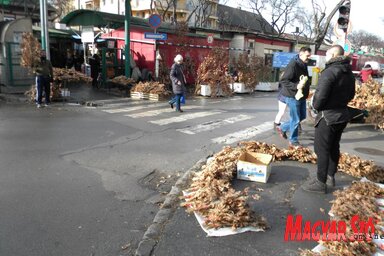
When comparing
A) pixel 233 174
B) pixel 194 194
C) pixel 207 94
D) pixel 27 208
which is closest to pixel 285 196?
pixel 233 174

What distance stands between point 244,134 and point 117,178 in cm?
414

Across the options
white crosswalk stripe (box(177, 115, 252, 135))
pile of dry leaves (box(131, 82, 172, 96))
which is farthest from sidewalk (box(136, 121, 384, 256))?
pile of dry leaves (box(131, 82, 172, 96))

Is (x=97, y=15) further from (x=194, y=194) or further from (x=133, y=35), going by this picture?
(x=194, y=194)

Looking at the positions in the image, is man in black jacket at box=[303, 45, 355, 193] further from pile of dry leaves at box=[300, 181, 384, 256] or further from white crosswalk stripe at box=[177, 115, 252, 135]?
white crosswalk stripe at box=[177, 115, 252, 135]

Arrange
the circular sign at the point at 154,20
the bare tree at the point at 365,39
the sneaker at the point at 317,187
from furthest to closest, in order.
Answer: the bare tree at the point at 365,39 < the circular sign at the point at 154,20 < the sneaker at the point at 317,187

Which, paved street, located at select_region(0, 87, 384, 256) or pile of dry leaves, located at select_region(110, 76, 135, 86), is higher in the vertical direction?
pile of dry leaves, located at select_region(110, 76, 135, 86)

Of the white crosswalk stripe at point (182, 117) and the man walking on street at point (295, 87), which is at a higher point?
the man walking on street at point (295, 87)

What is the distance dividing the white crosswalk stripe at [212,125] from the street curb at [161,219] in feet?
11.4

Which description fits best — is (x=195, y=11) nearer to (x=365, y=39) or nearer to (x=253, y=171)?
(x=253, y=171)

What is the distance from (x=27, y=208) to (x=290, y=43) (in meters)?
27.9

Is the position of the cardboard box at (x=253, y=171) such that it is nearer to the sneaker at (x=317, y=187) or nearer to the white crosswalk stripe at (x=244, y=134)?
the sneaker at (x=317, y=187)

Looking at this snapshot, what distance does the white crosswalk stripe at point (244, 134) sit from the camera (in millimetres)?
8309

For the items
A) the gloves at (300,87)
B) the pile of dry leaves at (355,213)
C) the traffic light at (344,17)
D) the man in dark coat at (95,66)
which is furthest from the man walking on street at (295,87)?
the man in dark coat at (95,66)

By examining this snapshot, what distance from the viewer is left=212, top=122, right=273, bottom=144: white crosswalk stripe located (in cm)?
831
